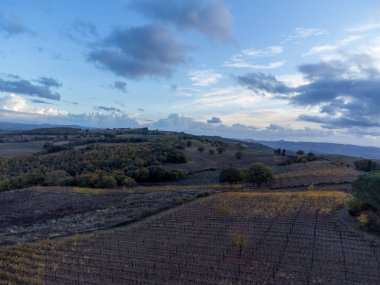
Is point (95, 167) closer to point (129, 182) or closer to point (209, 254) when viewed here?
point (129, 182)

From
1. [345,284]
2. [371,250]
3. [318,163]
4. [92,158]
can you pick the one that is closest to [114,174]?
[92,158]

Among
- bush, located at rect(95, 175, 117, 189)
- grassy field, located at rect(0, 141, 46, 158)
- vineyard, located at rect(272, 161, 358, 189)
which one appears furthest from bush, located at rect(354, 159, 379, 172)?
grassy field, located at rect(0, 141, 46, 158)

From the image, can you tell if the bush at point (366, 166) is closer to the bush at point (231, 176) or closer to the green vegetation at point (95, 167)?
the bush at point (231, 176)

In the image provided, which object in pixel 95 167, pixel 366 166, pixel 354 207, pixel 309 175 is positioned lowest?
pixel 95 167

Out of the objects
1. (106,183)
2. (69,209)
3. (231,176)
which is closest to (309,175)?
(231,176)

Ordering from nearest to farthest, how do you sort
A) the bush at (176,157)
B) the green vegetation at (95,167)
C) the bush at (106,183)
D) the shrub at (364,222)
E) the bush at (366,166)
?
the shrub at (364,222) < the bush at (106,183) < the green vegetation at (95,167) < the bush at (366,166) < the bush at (176,157)

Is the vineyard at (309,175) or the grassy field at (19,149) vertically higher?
the vineyard at (309,175)

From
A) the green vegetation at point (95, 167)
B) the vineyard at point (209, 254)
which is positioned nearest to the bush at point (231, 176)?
the green vegetation at point (95, 167)
